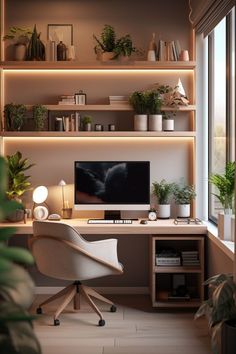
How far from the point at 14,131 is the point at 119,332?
2.02 meters

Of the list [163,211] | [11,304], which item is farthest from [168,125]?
[11,304]

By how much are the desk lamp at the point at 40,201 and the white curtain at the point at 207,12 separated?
6.40 feet

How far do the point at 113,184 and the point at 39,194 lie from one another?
2.14 ft

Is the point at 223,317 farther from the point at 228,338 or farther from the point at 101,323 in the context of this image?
the point at 101,323

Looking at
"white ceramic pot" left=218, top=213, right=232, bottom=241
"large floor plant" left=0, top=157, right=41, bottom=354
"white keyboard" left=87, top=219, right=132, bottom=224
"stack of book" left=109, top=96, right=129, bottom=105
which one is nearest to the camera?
"large floor plant" left=0, top=157, right=41, bottom=354

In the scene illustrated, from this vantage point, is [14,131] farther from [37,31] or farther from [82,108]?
[37,31]

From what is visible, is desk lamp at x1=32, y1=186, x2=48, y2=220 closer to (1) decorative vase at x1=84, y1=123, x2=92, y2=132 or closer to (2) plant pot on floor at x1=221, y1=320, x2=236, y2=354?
(1) decorative vase at x1=84, y1=123, x2=92, y2=132

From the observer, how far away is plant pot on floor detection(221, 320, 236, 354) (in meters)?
3.09

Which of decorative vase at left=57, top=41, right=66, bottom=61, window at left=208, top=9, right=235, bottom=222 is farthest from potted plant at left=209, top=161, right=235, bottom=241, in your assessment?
decorative vase at left=57, top=41, right=66, bottom=61

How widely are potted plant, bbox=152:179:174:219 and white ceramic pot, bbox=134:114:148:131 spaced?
527mm

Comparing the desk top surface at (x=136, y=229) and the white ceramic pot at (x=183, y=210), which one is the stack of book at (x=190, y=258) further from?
the white ceramic pot at (x=183, y=210)

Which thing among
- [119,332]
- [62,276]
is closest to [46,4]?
[62,276]

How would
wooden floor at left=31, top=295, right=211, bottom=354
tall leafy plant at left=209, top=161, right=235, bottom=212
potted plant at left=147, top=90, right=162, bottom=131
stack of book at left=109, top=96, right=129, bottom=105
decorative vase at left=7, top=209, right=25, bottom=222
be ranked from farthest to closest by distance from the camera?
1. stack of book at left=109, top=96, right=129, bottom=105
2. potted plant at left=147, top=90, right=162, bottom=131
3. decorative vase at left=7, top=209, right=25, bottom=222
4. tall leafy plant at left=209, top=161, right=235, bottom=212
5. wooden floor at left=31, top=295, right=211, bottom=354

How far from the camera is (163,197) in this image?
521 centimetres
